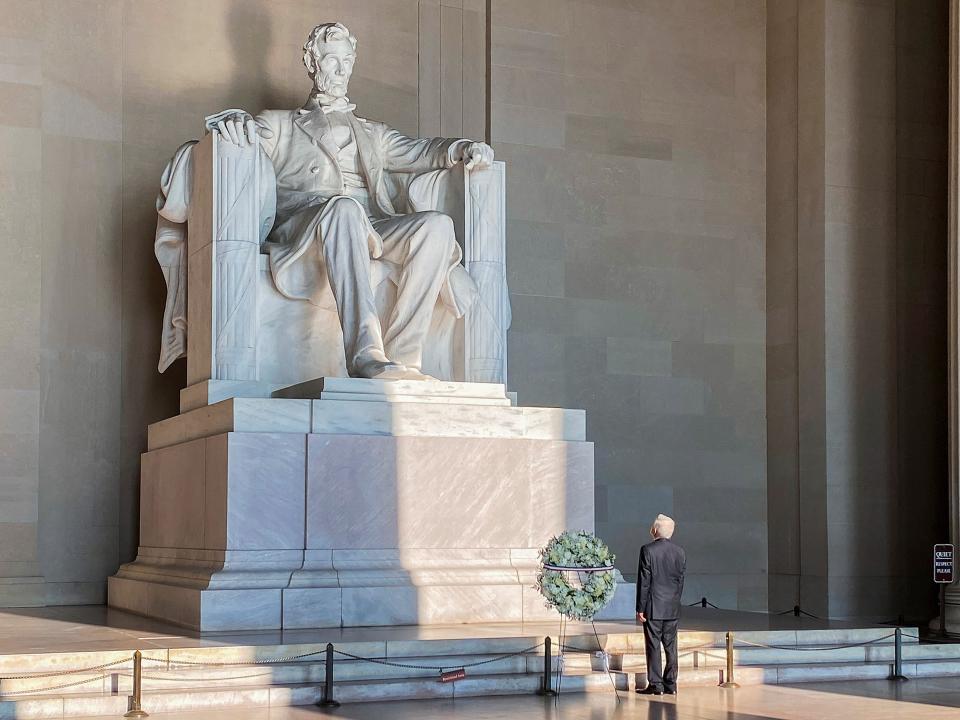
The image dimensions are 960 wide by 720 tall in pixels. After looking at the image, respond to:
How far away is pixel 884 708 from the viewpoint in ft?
20.3

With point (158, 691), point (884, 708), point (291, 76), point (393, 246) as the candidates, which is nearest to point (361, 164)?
point (393, 246)

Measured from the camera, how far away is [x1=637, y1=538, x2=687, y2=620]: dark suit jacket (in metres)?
6.44

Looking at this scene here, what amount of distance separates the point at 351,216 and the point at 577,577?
2.97 metres

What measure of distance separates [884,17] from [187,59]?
19.5ft

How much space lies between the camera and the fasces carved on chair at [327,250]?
8.48 m

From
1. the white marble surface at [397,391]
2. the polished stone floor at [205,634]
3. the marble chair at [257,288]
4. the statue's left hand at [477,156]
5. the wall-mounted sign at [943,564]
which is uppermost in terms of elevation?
the statue's left hand at [477,156]

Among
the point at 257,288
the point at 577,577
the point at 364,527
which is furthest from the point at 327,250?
the point at 577,577

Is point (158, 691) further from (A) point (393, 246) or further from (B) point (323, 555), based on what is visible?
(A) point (393, 246)

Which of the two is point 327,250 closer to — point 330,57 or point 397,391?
point 397,391

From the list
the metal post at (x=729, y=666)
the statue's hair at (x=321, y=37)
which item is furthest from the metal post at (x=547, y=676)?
the statue's hair at (x=321, y=37)

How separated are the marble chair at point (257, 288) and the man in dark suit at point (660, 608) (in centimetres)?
277

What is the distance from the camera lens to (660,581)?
648 cm

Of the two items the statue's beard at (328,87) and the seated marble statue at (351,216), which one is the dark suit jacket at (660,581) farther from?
the statue's beard at (328,87)

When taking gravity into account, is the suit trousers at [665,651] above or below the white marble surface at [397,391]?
below
